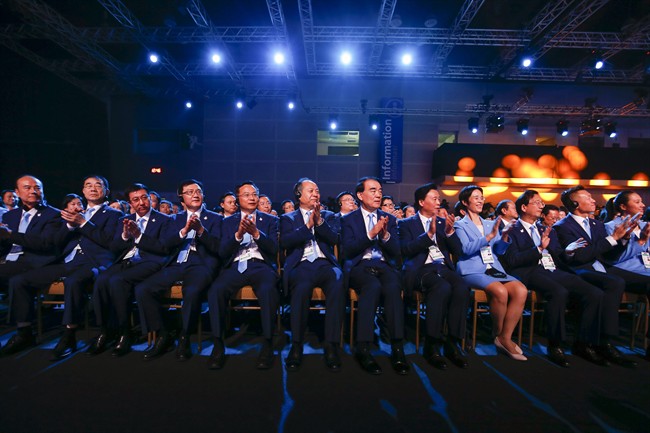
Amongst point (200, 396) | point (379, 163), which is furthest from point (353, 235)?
point (379, 163)

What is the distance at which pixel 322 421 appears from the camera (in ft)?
6.08

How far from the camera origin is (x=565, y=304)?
2689 millimetres

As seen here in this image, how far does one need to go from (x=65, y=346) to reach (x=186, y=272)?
1.13m

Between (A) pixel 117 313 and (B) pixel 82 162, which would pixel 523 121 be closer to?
(A) pixel 117 313

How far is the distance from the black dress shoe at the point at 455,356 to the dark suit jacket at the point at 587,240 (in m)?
1.51

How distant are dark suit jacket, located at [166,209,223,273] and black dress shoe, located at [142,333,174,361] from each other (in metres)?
0.69

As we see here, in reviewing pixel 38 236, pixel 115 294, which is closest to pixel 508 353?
pixel 115 294

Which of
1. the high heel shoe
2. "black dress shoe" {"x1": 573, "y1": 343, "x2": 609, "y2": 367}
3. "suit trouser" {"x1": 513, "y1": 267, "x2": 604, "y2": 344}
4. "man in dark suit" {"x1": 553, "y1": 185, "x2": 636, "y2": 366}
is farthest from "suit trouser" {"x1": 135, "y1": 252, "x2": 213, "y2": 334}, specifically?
"man in dark suit" {"x1": 553, "y1": 185, "x2": 636, "y2": 366}

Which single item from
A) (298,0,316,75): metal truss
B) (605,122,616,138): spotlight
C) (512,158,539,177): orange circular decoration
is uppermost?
(298,0,316,75): metal truss

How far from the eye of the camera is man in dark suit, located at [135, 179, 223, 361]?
2586 mm

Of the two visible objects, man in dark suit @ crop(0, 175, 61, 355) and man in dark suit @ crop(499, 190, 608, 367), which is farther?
man in dark suit @ crop(0, 175, 61, 355)

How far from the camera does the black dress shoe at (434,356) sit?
248 centimetres

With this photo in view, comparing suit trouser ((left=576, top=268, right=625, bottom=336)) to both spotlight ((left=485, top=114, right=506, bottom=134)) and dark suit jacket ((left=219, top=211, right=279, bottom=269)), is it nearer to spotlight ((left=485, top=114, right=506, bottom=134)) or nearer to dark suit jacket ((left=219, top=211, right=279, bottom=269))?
dark suit jacket ((left=219, top=211, right=279, bottom=269))

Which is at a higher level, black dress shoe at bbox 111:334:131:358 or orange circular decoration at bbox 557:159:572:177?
orange circular decoration at bbox 557:159:572:177
